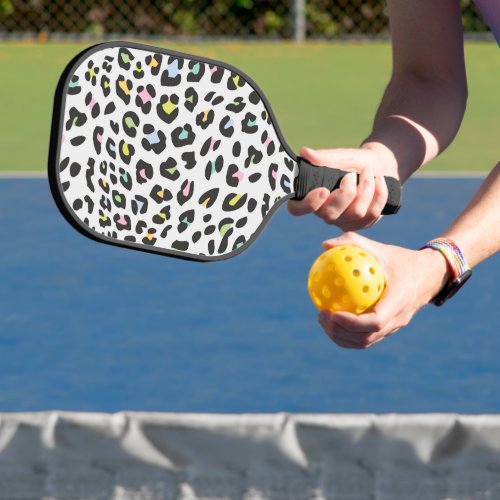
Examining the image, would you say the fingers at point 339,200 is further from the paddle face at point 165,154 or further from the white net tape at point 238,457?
the white net tape at point 238,457

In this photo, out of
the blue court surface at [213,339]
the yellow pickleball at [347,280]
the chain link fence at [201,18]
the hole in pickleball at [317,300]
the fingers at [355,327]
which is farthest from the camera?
Answer: the chain link fence at [201,18]

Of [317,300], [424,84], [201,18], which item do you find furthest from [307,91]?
[317,300]

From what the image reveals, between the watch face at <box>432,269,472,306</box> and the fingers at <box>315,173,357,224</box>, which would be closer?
the watch face at <box>432,269,472,306</box>

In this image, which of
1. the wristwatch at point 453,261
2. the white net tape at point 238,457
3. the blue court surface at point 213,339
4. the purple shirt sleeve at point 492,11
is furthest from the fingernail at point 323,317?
the blue court surface at point 213,339

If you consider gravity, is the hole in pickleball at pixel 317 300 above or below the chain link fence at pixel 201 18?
above

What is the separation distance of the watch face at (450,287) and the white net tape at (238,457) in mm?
232

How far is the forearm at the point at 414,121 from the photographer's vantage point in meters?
2.65

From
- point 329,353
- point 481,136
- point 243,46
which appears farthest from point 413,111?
point 243,46

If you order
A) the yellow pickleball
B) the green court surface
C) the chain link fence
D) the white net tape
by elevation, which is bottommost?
the chain link fence

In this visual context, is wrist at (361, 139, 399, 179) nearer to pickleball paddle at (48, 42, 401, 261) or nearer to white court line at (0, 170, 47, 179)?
pickleball paddle at (48, 42, 401, 261)

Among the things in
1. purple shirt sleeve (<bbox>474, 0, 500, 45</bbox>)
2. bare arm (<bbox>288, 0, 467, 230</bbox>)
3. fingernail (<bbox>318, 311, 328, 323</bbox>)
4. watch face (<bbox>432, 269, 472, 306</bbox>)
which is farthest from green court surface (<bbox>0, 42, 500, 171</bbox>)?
fingernail (<bbox>318, 311, 328, 323</bbox>)

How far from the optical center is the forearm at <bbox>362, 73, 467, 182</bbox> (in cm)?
265

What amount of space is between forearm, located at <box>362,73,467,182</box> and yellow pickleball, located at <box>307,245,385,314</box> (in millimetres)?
327

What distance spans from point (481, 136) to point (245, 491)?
645 centimetres
